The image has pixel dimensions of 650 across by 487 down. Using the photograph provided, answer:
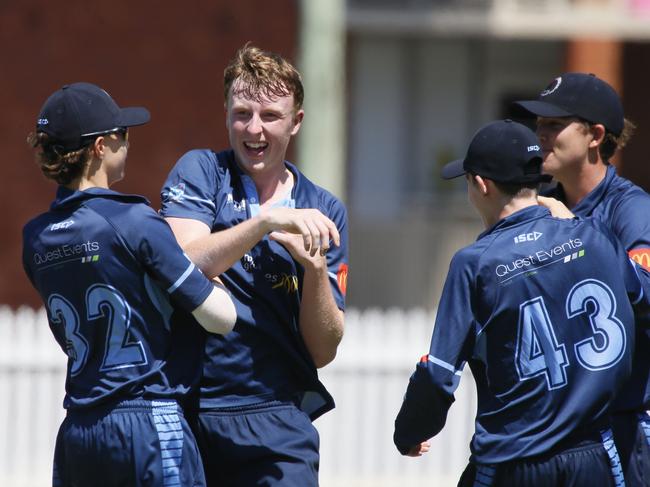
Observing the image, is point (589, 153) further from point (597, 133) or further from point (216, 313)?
point (216, 313)

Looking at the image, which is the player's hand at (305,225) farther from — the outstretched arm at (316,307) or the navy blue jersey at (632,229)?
the navy blue jersey at (632,229)

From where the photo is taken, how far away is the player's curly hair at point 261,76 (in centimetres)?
394

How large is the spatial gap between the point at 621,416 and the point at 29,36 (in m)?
9.68

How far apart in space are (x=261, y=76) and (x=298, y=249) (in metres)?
0.63

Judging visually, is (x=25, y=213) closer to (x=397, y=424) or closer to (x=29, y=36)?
(x=29, y=36)

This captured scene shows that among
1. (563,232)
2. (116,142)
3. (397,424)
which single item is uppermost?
(116,142)

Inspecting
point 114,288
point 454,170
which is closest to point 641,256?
point 454,170

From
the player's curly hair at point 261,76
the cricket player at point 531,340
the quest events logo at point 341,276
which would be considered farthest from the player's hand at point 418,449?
the player's curly hair at point 261,76

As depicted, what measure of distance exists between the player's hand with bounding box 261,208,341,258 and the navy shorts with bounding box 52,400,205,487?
67 centimetres

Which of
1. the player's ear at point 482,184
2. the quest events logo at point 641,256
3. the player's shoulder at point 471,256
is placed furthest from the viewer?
the quest events logo at point 641,256

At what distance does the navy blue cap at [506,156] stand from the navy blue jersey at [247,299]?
0.62 meters

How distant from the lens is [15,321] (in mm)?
8469

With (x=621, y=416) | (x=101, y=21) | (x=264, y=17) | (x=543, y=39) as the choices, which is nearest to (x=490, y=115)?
(x=543, y=39)

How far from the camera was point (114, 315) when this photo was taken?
3592mm
